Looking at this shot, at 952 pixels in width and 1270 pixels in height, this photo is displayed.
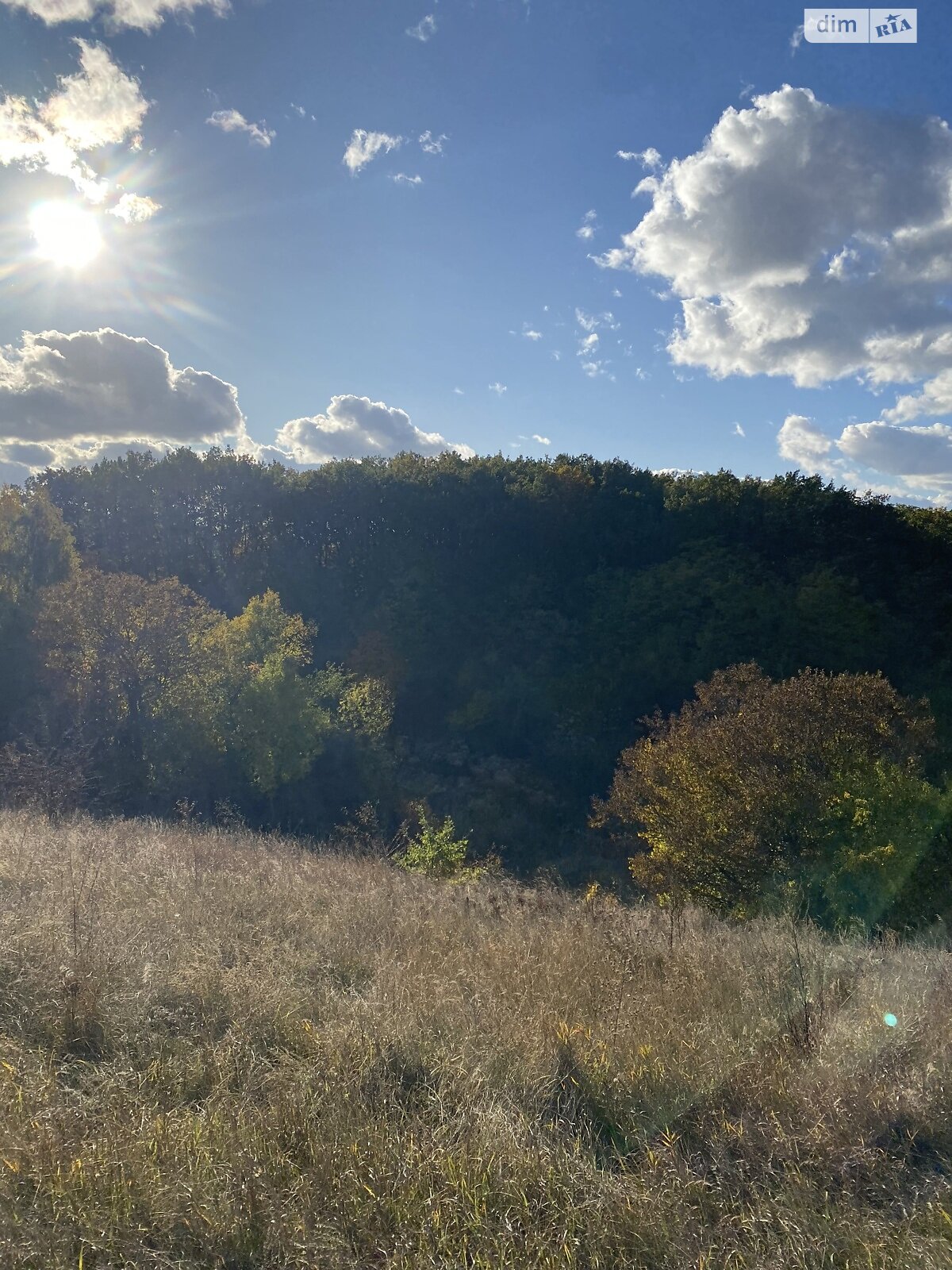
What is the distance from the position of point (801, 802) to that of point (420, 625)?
29.2m

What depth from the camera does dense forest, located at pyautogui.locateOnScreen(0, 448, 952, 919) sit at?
24594 mm

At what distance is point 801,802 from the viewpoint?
10.6 meters

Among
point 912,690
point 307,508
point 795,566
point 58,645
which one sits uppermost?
point 307,508

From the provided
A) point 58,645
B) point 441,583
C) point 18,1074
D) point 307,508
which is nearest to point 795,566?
point 441,583

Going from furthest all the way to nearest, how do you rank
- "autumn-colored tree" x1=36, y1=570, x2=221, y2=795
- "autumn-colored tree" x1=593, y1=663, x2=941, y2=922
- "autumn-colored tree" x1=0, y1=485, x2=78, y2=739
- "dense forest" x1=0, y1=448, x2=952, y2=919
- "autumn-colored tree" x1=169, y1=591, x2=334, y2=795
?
"autumn-colored tree" x1=0, y1=485, x2=78, y2=739
"dense forest" x1=0, y1=448, x2=952, y2=919
"autumn-colored tree" x1=169, y1=591, x2=334, y2=795
"autumn-colored tree" x1=36, y1=570, x2=221, y2=795
"autumn-colored tree" x1=593, y1=663, x2=941, y2=922

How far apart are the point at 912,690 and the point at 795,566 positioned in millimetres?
8973

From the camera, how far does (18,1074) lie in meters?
3.04

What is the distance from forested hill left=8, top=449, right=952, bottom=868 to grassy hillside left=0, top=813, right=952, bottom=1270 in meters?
22.7

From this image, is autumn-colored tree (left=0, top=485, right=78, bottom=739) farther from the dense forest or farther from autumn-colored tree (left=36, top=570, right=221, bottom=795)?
autumn-colored tree (left=36, top=570, right=221, bottom=795)

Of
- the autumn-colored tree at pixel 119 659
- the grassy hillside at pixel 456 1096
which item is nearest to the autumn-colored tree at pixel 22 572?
the autumn-colored tree at pixel 119 659

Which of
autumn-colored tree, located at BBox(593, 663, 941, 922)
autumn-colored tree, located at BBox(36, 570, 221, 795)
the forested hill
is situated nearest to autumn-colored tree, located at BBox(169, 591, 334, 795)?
autumn-colored tree, located at BBox(36, 570, 221, 795)

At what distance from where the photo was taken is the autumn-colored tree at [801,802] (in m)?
9.70

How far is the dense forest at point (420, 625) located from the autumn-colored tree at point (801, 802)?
29.2 ft

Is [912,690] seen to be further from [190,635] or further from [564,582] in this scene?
[190,635]
